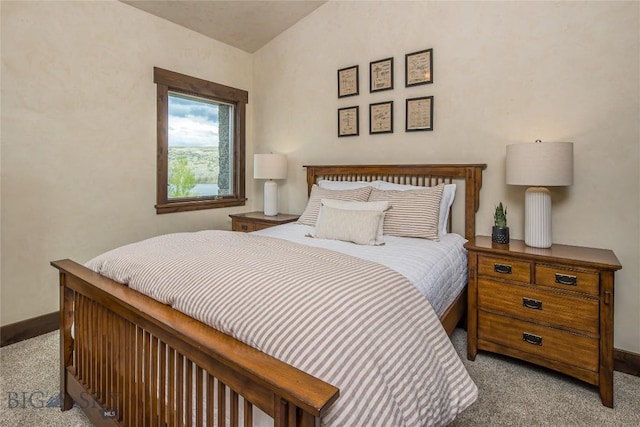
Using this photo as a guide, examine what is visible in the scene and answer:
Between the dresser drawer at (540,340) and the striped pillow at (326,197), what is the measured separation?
46.8 inches

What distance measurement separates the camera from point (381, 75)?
10.3 feet

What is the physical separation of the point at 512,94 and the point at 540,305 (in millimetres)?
1482

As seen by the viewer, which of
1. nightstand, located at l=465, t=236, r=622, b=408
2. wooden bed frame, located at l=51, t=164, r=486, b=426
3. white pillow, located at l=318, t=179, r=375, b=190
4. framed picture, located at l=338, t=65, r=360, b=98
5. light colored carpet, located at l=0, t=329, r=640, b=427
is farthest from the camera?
framed picture, located at l=338, t=65, r=360, b=98

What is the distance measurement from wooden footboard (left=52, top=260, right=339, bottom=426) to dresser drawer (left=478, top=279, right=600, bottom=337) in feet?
5.75

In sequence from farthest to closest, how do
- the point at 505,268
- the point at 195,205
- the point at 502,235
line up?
the point at 195,205
the point at 502,235
the point at 505,268

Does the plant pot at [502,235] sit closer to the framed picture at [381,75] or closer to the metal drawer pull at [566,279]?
the metal drawer pull at [566,279]

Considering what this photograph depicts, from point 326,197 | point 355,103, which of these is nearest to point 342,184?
point 326,197

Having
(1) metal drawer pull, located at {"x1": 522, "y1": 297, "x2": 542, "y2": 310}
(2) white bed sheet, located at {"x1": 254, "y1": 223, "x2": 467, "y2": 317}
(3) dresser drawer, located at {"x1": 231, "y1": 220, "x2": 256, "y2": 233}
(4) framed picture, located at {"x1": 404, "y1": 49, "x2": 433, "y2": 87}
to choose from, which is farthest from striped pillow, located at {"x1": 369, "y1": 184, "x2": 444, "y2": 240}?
(3) dresser drawer, located at {"x1": 231, "y1": 220, "x2": 256, "y2": 233}

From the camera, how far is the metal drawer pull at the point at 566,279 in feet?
6.28

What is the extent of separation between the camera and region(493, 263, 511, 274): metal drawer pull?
2.12 meters

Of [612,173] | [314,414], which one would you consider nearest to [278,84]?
[612,173]

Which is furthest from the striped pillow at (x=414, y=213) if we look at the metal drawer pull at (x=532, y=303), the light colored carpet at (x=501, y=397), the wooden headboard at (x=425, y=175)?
the light colored carpet at (x=501, y=397)

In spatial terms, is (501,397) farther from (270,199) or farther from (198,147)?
(198,147)

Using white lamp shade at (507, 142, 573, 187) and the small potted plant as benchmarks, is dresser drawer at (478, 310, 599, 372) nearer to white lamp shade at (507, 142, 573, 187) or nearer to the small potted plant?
the small potted plant
